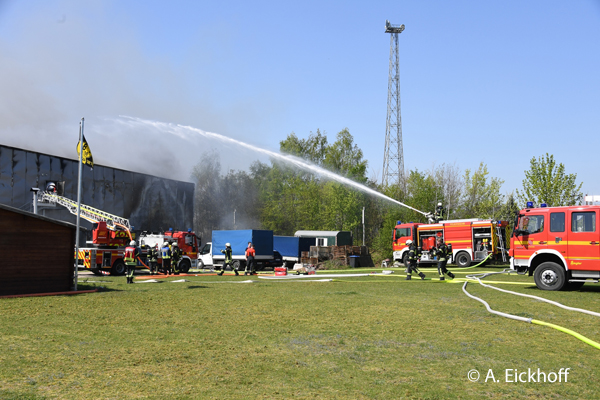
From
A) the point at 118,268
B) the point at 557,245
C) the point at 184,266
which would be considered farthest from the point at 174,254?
the point at 557,245

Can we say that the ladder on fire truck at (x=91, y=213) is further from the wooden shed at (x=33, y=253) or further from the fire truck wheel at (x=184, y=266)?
the wooden shed at (x=33, y=253)

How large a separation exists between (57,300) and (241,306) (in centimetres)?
538

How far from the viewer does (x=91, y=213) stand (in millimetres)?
33594

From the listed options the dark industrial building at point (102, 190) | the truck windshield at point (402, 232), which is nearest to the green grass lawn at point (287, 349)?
the truck windshield at point (402, 232)

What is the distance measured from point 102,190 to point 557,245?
38.0 metres

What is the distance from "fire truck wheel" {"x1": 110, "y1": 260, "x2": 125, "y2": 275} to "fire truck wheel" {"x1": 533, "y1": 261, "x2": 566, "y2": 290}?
21.9 meters

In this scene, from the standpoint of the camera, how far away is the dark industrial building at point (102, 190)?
36.1m

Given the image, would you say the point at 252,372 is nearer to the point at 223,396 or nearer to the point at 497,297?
the point at 223,396

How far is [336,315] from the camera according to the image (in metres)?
11.0

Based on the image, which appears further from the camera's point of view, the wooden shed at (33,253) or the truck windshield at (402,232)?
the truck windshield at (402,232)

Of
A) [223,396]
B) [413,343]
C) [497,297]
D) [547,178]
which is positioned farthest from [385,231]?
[223,396]

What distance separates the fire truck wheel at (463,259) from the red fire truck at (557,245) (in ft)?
48.3

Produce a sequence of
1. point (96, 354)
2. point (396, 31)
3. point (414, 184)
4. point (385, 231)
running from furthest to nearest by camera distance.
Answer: point (396, 31), point (414, 184), point (385, 231), point (96, 354)

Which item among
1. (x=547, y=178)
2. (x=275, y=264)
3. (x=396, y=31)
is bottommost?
(x=275, y=264)
